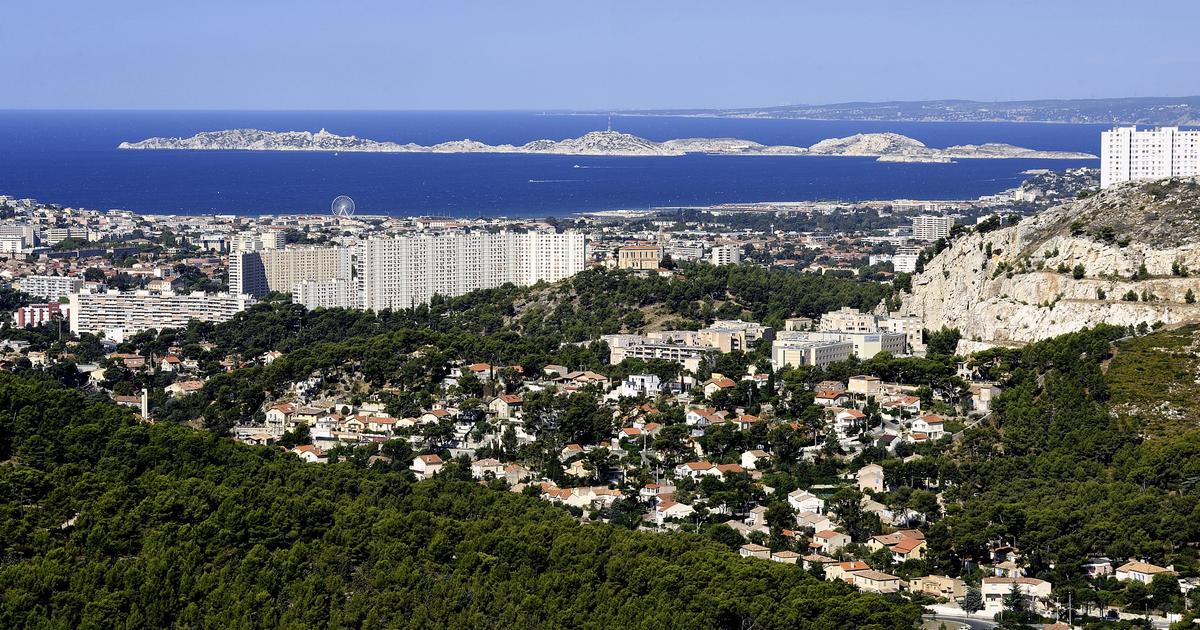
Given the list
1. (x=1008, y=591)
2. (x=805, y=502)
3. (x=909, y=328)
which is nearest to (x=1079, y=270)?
(x=909, y=328)

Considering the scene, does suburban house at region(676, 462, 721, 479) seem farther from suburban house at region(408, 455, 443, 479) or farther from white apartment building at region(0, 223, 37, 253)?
white apartment building at region(0, 223, 37, 253)

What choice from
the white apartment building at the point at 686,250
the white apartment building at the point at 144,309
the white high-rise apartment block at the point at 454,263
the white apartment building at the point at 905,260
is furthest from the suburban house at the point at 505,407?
the white apartment building at the point at 686,250

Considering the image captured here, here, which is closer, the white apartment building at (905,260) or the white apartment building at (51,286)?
the white apartment building at (51,286)

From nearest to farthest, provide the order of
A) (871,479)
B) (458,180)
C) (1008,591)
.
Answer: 1. (1008,591)
2. (871,479)
3. (458,180)

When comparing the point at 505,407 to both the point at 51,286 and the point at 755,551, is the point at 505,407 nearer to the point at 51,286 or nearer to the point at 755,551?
the point at 755,551

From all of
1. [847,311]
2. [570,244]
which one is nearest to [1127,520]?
[847,311]

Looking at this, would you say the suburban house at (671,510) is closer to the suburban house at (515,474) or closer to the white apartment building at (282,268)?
the suburban house at (515,474)

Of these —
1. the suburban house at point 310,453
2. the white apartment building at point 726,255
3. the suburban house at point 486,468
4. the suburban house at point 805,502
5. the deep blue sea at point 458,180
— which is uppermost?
the deep blue sea at point 458,180
